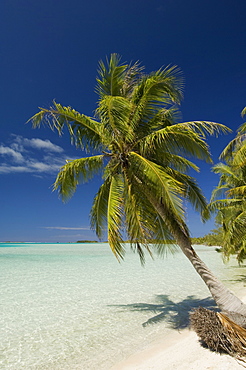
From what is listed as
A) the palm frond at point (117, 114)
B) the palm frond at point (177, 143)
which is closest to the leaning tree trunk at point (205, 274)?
the palm frond at point (177, 143)

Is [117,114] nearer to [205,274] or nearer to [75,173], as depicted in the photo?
[75,173]

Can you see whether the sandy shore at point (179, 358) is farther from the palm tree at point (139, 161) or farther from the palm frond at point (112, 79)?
the palm frond at point (112, 79)

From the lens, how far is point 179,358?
344 centimetres

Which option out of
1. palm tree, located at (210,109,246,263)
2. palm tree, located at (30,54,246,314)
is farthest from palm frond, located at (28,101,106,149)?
palm tree, located at (210,109,246,263)

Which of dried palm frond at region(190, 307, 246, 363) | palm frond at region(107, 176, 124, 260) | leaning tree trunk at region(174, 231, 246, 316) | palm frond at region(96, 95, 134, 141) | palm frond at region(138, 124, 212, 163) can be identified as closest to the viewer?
dried palm frond at region(190, 307, 246, 363)

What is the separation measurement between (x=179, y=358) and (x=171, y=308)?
322 centimetres

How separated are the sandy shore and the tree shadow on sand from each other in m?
0.96

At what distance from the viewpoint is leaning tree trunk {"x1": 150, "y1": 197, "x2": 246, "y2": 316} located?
436 cm

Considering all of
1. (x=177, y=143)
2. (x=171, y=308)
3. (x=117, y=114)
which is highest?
(x=117, y=114)

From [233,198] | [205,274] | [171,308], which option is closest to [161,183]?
[205,274]

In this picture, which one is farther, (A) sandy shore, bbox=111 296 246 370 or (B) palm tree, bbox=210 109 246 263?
(B) palm tree, bbox=210 109 246 263

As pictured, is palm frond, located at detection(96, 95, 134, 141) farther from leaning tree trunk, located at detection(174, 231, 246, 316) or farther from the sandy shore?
the sandy shore

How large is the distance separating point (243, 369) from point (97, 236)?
422cm

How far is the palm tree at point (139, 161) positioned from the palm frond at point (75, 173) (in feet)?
0.08
